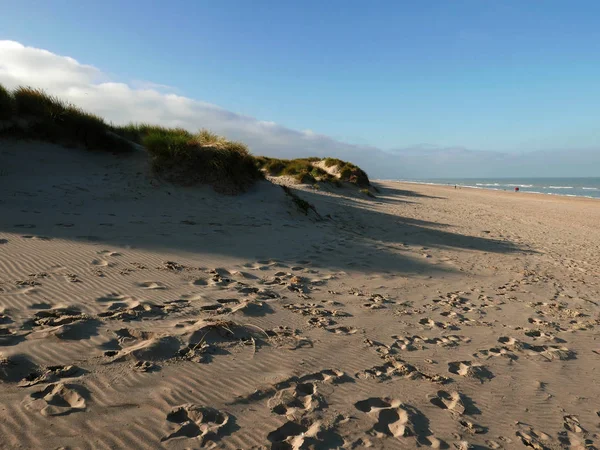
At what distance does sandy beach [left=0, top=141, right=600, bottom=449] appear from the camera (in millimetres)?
2182

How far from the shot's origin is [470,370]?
309 centimetres

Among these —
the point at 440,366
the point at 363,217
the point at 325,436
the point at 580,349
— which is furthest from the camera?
the point at 363,217

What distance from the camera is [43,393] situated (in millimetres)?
2168

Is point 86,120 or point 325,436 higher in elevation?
point 86,120

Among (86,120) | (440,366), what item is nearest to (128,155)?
(86,120)

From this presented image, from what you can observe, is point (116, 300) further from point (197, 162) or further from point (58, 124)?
point (58, 124)

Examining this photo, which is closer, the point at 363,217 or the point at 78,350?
the point at 78,350

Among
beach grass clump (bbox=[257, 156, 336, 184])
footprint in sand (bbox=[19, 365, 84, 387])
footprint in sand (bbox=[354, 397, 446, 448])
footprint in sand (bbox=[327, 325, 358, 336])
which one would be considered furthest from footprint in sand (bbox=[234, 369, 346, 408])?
beach grass clump (bbox=[257, 156, 336, 184])

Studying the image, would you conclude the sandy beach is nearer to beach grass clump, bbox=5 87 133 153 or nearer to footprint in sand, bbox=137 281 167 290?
footprint in sand, bbox=137 281 167 290

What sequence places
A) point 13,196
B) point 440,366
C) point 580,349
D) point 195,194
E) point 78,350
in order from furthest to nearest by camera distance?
point 195,194 → point 13,196 → point 580,349 → point 440,366 → point 78,350

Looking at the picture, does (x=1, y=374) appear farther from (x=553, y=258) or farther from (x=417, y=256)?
(x=553, y=258)

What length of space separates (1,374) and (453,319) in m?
4.03

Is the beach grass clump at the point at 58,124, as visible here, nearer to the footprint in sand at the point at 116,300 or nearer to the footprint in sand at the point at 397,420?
the footprint in sand at the point at 116,300

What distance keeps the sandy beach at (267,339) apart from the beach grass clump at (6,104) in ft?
9.71
